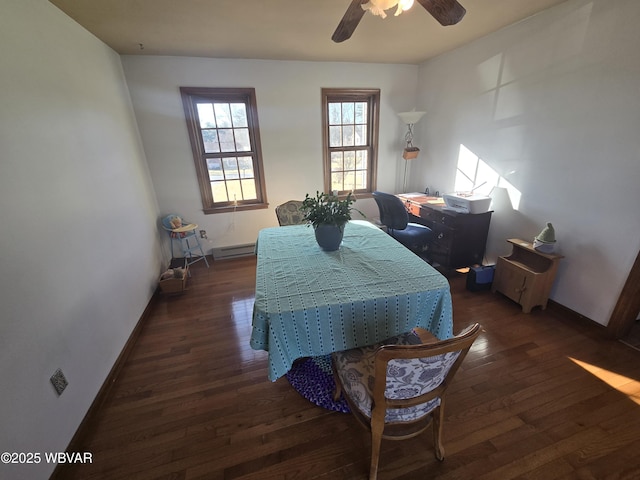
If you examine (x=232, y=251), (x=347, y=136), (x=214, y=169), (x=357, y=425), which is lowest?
(x=357, y=425)

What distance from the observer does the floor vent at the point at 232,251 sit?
11.7ft

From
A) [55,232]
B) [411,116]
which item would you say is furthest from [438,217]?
[55,232]

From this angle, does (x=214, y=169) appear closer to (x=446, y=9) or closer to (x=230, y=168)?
(x=230, y=168)

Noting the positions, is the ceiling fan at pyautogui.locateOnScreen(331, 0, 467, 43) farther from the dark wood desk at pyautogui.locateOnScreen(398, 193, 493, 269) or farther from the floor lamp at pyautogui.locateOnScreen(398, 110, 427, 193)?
the floor lamp at pyautogui.locateOnScreen(398, 110, 427, 193)

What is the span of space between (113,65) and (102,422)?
3051mm

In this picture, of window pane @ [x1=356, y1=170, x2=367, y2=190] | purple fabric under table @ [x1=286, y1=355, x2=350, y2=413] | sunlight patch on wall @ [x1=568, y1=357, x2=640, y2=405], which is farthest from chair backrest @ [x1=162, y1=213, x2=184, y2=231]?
sunlight patch on wall @ [x1=568, y1=357, x2=640, y2=405]

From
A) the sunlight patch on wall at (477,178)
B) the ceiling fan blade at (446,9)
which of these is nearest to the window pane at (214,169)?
the ceiling fan blade at (446,9)

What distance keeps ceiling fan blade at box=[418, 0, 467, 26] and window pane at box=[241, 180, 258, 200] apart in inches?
106

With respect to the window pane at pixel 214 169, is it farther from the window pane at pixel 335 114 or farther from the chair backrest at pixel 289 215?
the window pane at pixel 335 114

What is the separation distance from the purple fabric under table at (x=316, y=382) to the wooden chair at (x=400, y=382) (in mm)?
388

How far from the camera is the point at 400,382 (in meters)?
0.94

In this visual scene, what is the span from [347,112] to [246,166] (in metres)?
1.61

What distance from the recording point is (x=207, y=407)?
1.54 meters

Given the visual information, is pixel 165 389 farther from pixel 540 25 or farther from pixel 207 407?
pixel 540 25
